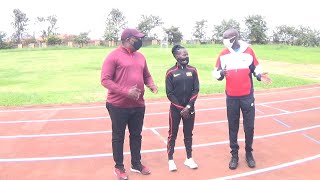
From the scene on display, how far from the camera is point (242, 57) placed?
5684mm

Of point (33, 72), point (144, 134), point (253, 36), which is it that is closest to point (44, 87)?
point (33, 72)

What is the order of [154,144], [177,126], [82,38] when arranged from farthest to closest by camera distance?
[82,38], [154,144], [177,126]

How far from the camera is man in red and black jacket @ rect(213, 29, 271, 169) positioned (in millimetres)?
5668

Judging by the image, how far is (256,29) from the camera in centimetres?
5753

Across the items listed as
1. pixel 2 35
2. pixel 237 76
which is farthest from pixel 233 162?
pixel 2 35

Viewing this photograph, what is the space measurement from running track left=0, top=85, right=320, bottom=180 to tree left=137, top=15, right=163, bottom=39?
59888 millimetres

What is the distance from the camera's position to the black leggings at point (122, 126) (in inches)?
203

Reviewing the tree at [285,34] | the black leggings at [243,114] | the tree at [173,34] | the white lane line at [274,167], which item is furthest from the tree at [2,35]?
the white lane line at [274,167]

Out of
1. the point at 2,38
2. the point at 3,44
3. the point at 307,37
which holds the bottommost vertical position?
the point at 3,44

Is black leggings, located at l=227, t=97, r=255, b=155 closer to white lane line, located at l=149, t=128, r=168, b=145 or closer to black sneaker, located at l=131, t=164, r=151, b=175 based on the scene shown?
black sneaker, located at l=131, t=164, r=151, b=175

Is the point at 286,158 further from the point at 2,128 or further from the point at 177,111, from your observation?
the point at 2,128

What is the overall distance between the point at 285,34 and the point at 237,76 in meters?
61.3

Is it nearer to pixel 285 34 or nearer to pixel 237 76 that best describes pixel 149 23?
pixel 285 34

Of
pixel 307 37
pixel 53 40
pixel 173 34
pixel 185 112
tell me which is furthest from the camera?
pixel 173 34
